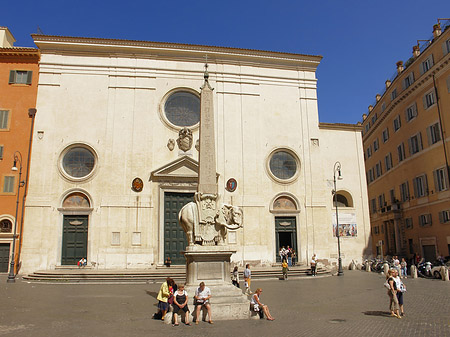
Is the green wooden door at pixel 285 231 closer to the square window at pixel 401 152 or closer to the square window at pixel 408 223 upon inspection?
the square window at pixel 408 223

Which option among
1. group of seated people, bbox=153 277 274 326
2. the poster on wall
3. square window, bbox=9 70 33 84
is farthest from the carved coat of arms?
group of seated people, bbox=153 277 274 326

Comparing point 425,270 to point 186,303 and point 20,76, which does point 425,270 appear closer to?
point 186,303

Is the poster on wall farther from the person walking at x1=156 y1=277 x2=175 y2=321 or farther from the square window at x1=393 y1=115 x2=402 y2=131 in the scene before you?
the person walking at x1=156 y1=277 x2=175 y2=321

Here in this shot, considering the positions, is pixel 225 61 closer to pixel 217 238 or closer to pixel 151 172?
pixel 151 172

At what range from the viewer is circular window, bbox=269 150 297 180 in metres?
25.3

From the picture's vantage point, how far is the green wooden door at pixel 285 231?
80.2ft

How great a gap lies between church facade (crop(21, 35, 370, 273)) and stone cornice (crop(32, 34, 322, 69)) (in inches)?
2.7

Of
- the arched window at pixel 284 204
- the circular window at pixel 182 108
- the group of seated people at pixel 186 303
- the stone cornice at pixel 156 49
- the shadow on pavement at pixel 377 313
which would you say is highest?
the stone cornice at pixel 156 49

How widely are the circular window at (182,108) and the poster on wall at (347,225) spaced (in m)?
10.9

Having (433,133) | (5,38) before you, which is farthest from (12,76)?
(433,133)

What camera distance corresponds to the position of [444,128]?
974 inches

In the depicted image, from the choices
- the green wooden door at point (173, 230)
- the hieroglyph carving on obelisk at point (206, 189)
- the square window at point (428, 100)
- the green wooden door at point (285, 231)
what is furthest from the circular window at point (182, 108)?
the square window at point (428, 100)

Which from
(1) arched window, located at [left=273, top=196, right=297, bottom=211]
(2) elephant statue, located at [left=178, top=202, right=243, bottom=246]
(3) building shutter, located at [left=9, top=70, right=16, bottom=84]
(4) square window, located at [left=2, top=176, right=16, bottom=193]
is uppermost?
(3) building shutter, located at [left=9, top=70, right=16, bottom=84]

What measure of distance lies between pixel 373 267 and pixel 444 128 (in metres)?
9.55
